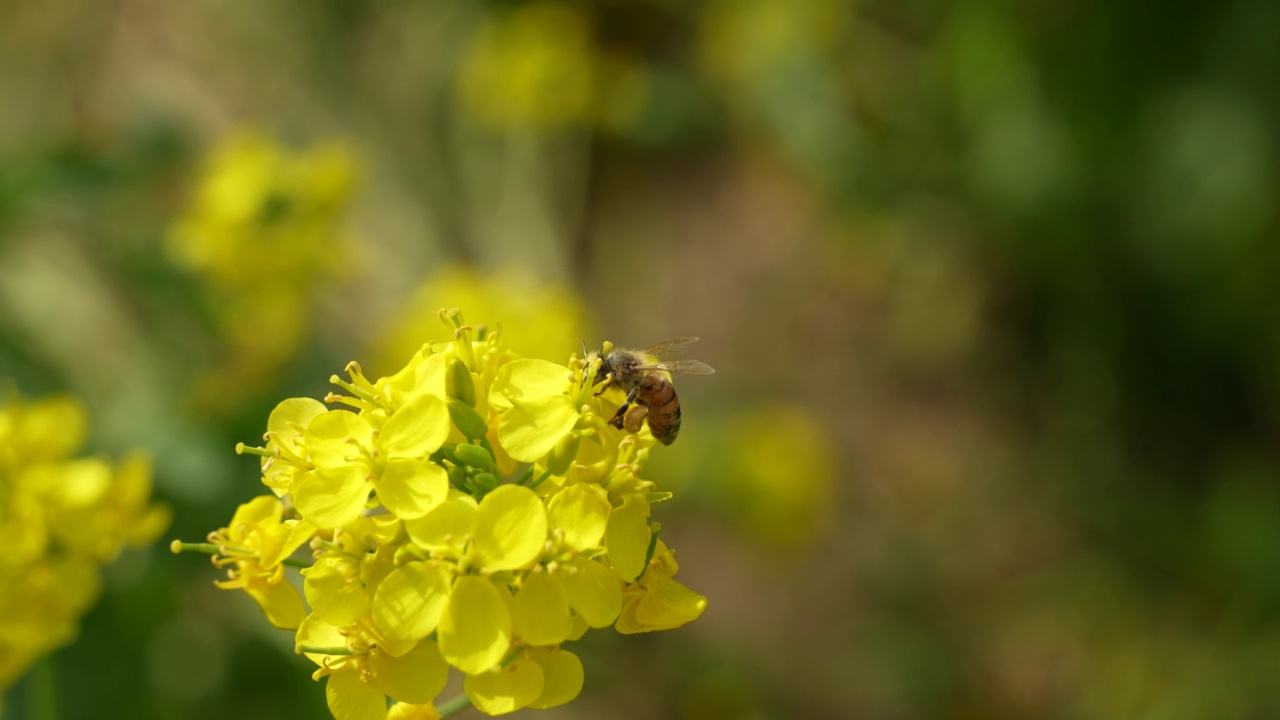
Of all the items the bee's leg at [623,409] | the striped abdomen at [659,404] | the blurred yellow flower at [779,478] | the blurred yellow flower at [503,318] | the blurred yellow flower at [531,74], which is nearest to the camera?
the bee's leg at [623,409]

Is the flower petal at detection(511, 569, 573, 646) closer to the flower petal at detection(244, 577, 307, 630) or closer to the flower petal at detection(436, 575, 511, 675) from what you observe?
the flower petal at detection(436, 575, 511, 675)

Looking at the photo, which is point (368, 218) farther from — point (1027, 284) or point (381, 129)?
point (1027, 284)

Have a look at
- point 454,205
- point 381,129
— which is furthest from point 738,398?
point 381,129

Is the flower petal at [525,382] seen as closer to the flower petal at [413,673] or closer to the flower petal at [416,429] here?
the flower petal at [416,429]

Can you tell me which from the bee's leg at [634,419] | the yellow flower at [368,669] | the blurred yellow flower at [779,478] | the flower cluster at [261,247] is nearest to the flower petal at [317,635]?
the yellow flower at [368,669]

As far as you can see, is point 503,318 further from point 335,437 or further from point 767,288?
point 767,288

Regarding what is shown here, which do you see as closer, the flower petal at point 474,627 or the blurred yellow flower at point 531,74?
the flower petal at point 474,627
